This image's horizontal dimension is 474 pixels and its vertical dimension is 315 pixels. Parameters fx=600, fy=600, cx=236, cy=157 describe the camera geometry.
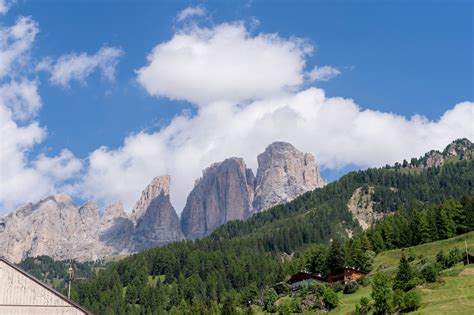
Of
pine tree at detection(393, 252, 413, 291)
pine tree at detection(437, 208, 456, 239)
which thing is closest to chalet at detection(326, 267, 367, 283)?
pine tree at detection(437, 208, 456, 239)

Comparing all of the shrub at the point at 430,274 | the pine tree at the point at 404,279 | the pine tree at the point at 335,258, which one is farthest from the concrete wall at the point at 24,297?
the pine tree at the point at 335,258

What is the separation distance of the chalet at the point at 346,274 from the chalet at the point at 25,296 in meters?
93.8

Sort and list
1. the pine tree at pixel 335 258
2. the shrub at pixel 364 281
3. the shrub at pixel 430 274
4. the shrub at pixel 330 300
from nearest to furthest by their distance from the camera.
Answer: the shrub at pixel 430 274
the shrub at pixel 330 300
the shrub at pixel 364 281
the pine tree at pixel 335 258

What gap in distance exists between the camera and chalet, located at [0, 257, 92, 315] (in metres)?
51.0

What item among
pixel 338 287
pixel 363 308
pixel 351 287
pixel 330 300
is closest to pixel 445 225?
pixel 338 287

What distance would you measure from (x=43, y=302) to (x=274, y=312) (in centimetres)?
7859

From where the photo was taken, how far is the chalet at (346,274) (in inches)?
5433

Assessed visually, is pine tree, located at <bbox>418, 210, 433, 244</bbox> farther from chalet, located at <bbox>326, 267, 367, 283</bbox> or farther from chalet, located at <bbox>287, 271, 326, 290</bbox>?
chalet, located at <bbox>287, 271, 326, 290</bbox>

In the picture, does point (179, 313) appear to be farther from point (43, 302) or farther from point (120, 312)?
point (43, 302)

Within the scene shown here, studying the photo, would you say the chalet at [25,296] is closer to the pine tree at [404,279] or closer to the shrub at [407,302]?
the shrub at [407,302]

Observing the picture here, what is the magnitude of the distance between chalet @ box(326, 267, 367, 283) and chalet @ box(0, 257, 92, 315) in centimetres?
9376

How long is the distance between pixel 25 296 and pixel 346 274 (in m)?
98.9

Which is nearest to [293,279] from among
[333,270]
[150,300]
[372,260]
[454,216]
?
[333,270]

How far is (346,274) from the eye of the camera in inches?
5472
